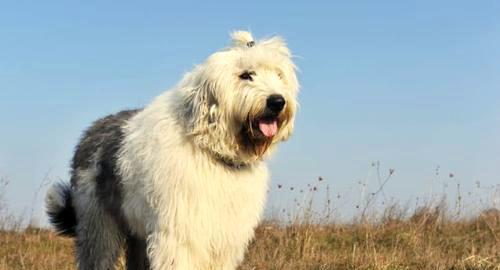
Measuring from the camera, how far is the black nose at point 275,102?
5.50m

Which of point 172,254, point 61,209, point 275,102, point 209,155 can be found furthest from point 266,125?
point 61,209

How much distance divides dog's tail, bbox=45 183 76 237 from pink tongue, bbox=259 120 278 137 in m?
2.81

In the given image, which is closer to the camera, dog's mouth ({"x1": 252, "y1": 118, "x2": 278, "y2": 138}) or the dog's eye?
dog's mouth ({"x1": 252, "y1": 118, "x2": 278, "y2": 138})

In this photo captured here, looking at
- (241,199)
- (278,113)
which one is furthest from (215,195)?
(278,113)

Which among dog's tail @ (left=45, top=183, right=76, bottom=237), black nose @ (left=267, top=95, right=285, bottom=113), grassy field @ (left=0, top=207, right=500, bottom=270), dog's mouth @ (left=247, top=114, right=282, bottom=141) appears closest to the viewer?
black nose @ (left=267, top=95, right=285, bottom=113)

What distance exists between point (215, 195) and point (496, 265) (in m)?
3.49

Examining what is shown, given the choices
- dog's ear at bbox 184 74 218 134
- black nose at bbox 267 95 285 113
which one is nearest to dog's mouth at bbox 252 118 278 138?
black nose at bbox 267 95 285 113

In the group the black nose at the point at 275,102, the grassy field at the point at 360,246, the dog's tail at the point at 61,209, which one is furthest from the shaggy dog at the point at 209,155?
the grassy field at the point at 360,246

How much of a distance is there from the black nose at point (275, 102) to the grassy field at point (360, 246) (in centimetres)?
312

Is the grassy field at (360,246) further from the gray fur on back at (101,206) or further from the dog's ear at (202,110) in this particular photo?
the dog's ear at (202,110)

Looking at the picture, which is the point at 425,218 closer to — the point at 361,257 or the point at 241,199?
the point at 361,257

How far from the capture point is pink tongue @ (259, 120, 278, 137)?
5.63m

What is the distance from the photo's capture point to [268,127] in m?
5.65

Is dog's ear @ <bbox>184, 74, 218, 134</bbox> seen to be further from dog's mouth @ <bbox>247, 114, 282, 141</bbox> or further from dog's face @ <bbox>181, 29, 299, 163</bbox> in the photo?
dog's mouth @ <bbox>247, 114, 282, 141</bbox>
